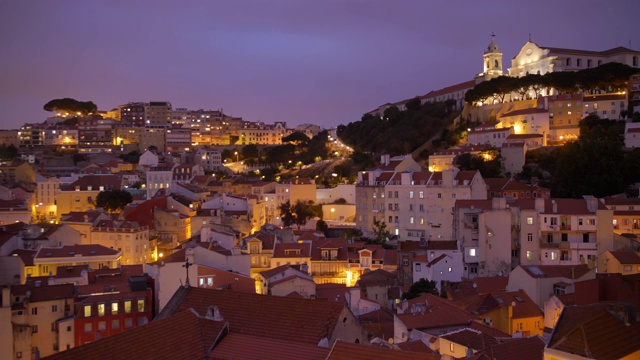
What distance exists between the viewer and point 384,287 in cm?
3434

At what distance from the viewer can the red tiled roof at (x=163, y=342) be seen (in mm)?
13242

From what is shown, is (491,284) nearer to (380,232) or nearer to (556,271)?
(556,271)

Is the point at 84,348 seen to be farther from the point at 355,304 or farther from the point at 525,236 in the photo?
the point at 525,236

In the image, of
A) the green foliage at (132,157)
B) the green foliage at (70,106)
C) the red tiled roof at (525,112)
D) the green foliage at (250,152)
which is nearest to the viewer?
the red tiled roof at (525,112)

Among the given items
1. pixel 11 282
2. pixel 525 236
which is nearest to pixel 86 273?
pixel 11 282

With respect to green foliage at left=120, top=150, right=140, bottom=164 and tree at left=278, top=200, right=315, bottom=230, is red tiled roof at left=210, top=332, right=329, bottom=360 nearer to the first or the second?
tree at left=278, top=200, right=315, bottom=230

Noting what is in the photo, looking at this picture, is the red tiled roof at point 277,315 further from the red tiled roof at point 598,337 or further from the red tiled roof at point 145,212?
the red tiled roof at point 145,212

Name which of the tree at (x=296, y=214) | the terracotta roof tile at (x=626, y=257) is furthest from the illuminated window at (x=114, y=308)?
the tree at (x=296, y=214)

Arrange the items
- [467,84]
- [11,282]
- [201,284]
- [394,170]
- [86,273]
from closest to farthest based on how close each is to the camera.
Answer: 1. [201,284]
2. [86,273]
3. [11,282]
4. [394,170]
5. [467,84]

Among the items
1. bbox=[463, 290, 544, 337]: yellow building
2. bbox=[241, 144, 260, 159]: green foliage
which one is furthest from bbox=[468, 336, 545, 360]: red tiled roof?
bbox=[241, 144, 260, 159]: green foliage

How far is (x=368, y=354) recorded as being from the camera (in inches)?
476

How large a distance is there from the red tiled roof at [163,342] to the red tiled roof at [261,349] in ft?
0.91

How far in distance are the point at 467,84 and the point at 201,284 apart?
63.8m

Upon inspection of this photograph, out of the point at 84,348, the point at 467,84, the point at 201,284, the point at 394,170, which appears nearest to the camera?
the point at 84,348
